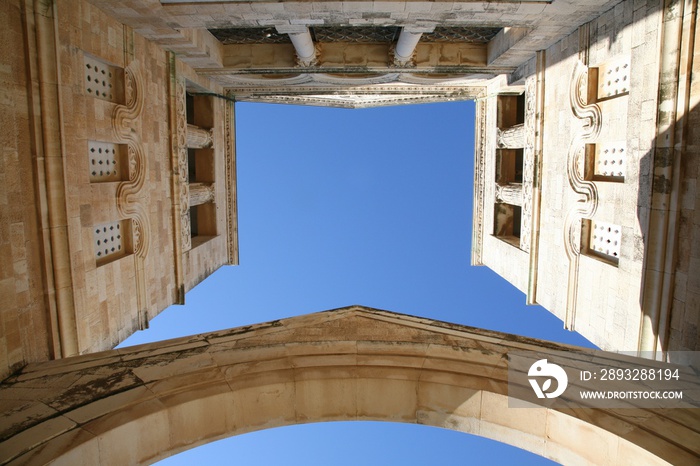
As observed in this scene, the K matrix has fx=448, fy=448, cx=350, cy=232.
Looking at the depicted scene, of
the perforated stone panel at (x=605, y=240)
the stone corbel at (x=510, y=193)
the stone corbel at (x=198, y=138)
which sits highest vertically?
the stone corbel at (x=198, y=138)

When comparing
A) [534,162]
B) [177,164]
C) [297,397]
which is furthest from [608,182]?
[177,164]

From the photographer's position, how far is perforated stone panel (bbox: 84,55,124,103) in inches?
355

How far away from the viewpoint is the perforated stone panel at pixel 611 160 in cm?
955

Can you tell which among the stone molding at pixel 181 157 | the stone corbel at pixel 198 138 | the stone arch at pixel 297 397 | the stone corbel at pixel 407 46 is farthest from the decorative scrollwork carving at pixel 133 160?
the stone corbel at pixel 407 46

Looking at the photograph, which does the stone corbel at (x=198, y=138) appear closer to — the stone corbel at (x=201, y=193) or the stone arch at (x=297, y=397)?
the stone corbel at (x=201, y=193)

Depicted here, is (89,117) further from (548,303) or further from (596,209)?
(548,303)

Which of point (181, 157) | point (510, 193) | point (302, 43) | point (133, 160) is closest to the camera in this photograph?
point (133, 160)

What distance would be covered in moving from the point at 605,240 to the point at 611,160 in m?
1.80

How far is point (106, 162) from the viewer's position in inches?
379

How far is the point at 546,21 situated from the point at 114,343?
12.1 meters

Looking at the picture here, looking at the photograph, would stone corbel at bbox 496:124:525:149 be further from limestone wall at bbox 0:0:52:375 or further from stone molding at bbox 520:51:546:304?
limestone wall at bbox 0:0:52:375

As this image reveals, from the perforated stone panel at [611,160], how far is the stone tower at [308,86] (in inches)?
1.9

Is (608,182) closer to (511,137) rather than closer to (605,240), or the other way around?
(605,240)

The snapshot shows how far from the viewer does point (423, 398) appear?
16.6ft
